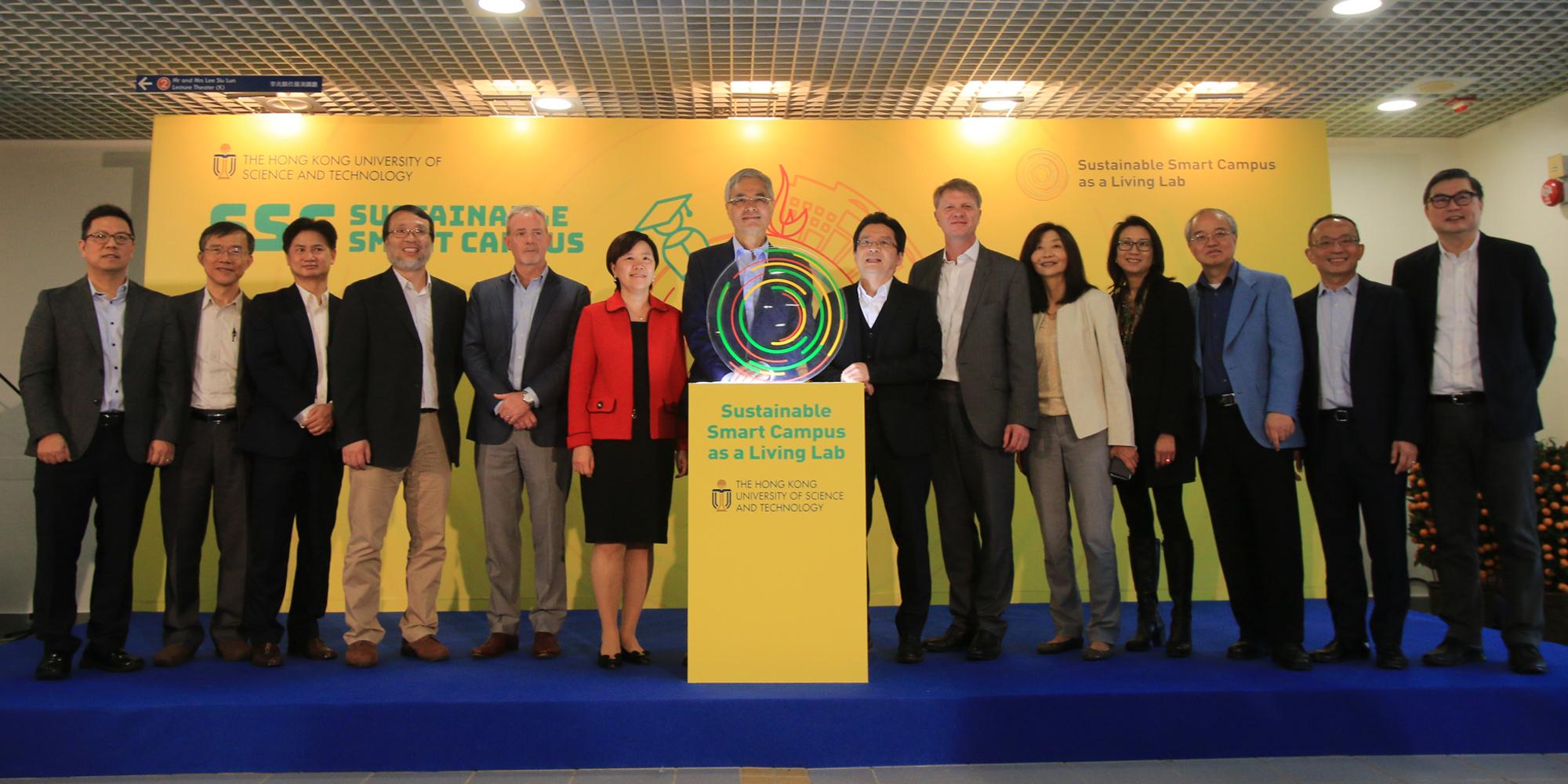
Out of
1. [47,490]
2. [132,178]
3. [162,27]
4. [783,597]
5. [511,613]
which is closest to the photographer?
[783,597]

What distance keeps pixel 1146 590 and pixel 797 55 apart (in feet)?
9.58

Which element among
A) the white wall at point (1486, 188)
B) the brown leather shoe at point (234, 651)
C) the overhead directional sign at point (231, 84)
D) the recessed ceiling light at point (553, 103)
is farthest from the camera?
the white wall at point (1486, 188)

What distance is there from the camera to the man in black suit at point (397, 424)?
357 centimetres

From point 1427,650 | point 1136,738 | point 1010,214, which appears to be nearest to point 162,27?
point 1010,214

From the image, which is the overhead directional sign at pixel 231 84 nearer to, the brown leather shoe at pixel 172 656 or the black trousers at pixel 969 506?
the brown leather shoe at pixel 172 656

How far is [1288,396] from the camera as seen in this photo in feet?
11.4

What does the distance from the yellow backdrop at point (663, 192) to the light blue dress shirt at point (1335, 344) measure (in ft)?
5.36

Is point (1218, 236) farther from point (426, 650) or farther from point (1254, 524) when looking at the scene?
point (426, 650)

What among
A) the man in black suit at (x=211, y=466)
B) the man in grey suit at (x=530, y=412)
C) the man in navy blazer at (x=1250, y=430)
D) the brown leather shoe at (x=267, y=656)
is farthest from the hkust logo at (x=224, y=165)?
the man in navy blazer at (x=1250, y=430)

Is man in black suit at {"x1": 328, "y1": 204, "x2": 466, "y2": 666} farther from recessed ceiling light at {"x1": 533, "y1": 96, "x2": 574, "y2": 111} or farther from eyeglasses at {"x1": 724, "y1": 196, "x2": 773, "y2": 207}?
recessed ceiling light at {"x1": 533, "y1": 96, "x2": 574, "y2": 111}

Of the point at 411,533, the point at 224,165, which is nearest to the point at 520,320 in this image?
the point at 411,533

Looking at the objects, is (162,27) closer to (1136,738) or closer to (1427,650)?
(1136,738)

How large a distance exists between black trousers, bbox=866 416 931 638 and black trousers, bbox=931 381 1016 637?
0.48ft

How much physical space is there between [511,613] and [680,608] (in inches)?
52.5
